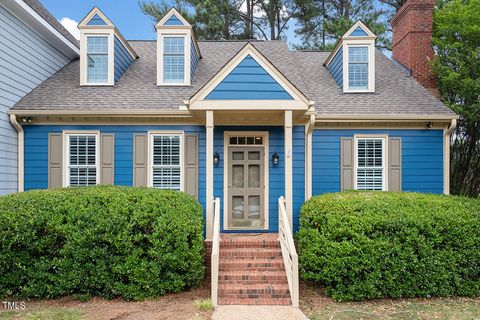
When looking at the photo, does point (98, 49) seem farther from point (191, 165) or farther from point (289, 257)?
point (289, 257)

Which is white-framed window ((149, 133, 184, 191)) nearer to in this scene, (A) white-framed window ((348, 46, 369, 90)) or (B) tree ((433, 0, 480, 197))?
(A) white-framed window ((348, 46, 369, 90))

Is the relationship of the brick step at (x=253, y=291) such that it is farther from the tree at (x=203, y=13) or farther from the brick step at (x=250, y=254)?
the tree at (x=203, y=13)

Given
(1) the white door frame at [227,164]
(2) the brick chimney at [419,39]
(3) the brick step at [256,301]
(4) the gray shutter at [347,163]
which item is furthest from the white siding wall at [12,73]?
(2) the brick chimney at [419,39]

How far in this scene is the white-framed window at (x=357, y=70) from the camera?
893 cm

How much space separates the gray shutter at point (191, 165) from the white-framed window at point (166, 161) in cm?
13

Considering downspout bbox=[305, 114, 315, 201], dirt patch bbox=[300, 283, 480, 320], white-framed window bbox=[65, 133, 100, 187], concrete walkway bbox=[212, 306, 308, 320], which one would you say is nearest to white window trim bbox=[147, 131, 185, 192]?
white-framed window bbox=[65, 133, 100, 187]

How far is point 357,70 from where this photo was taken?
8.95 metres

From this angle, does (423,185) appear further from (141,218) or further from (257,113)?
(141,218)

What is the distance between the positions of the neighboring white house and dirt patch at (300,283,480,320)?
264 inches

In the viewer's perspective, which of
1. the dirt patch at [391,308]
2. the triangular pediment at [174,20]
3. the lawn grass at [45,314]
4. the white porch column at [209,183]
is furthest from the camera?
the triangular pediment at [174,20]

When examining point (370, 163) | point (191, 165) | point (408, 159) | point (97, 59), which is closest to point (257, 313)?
point (191, 165)

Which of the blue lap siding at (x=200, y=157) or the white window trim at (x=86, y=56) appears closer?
the blue lap siding at (x=200, y=157)

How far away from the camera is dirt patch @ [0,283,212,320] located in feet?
15.9

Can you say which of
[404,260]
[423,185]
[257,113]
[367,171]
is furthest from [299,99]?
[423,185]
